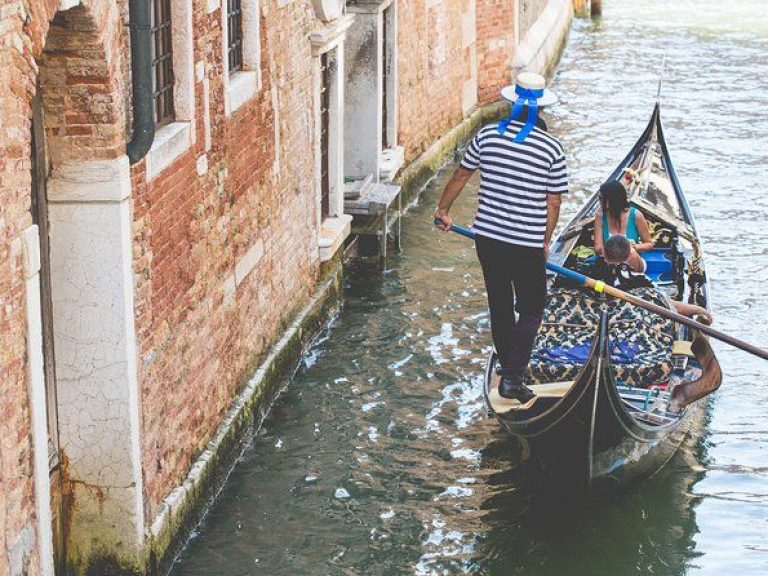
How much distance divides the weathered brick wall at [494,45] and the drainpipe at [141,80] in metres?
8.57

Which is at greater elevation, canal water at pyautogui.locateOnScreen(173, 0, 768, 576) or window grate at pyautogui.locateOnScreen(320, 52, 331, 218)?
window grate at pyautogui.locateOnScreen(320, 52, 331, 218)

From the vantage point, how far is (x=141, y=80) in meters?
4.56

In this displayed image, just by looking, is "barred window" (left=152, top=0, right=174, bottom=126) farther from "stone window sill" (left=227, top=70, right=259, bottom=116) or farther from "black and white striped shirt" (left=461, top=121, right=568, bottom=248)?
"black and white striped shirt" (left=461, top=121, right=568, bottom=248)

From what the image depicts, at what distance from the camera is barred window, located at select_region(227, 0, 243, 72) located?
6.12 m

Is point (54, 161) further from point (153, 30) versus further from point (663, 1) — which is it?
point (663, 1)

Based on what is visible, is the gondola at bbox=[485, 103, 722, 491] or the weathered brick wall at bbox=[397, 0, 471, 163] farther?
the weathered brick wall at bbox=[397, 0, 471, 163]

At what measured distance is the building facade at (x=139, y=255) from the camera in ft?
12.7

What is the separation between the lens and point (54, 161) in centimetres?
432

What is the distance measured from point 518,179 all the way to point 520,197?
0.21 ft

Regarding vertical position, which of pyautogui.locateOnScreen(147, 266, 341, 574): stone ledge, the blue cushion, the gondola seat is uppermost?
the gondola seat

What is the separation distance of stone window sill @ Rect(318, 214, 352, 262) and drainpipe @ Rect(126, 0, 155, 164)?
9.81 ft

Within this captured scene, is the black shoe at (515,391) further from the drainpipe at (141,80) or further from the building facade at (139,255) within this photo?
the drainpipe at (141,80)

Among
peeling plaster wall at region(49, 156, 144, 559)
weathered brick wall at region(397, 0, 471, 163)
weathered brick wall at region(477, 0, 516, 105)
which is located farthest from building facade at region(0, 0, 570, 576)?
weathered brick wall at region(477, 0, 516, 105)

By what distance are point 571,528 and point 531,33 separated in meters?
9.99
